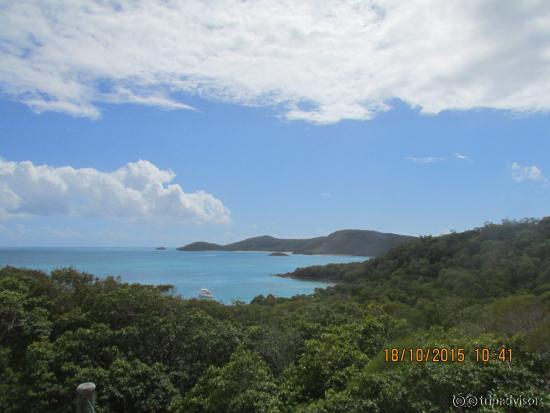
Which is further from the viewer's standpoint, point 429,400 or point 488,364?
point 488,364

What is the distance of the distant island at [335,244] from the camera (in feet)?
371

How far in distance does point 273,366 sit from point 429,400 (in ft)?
17.6

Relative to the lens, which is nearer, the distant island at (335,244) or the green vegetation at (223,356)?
the green vegetation at (223,356)

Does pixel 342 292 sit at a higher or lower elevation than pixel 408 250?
lower

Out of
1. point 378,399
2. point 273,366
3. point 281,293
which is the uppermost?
point 378,399

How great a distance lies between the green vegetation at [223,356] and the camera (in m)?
6.09

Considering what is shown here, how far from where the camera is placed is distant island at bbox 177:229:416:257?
112938 millimetres

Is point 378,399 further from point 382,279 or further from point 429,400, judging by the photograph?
point 382,279

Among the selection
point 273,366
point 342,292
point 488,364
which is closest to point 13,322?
point 273,366

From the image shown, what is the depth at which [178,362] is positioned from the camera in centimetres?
1024

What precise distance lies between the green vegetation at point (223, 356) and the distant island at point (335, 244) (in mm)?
77041

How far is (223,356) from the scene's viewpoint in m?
10.2

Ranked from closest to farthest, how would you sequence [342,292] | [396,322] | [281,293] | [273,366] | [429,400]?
[429,400] → [273,366] → [396,322] → [342,292] → [281,293]

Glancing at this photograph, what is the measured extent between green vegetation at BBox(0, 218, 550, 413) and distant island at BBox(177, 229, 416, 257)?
77.0 m
